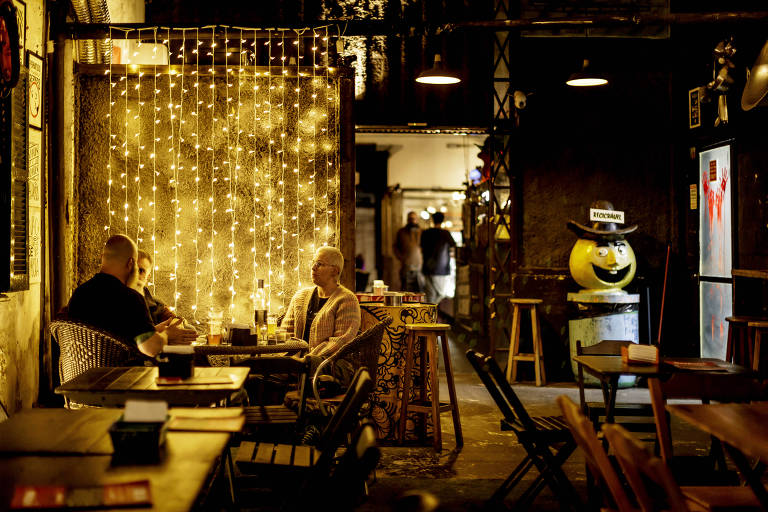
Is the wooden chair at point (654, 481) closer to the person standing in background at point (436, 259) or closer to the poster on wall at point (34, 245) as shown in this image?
the poster on wall at point (34, 245)

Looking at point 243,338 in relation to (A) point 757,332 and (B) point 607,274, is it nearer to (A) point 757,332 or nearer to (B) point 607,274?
(A) point 757,332

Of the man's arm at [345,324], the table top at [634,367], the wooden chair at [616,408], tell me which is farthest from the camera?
the man's arm at [345,324]

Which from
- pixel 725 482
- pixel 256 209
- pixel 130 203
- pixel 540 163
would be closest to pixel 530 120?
pixel 540 163

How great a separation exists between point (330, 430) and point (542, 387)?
593 centimetres

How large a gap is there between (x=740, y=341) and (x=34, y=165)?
19.1 feet

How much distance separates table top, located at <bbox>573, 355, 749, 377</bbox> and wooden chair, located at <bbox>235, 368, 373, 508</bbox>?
5.26 ft

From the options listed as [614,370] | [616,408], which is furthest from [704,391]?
[616,408]

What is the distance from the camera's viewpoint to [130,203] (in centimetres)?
707

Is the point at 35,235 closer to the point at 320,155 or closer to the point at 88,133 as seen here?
the point at 88,133

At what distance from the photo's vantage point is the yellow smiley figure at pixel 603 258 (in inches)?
346

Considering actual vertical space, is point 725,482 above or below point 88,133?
below

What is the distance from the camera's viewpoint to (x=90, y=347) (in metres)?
4.80

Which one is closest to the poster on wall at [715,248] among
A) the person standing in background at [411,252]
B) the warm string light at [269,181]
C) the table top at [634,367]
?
the table top at [634,367]

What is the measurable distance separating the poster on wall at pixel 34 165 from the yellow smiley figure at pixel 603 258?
5208 millimetres
